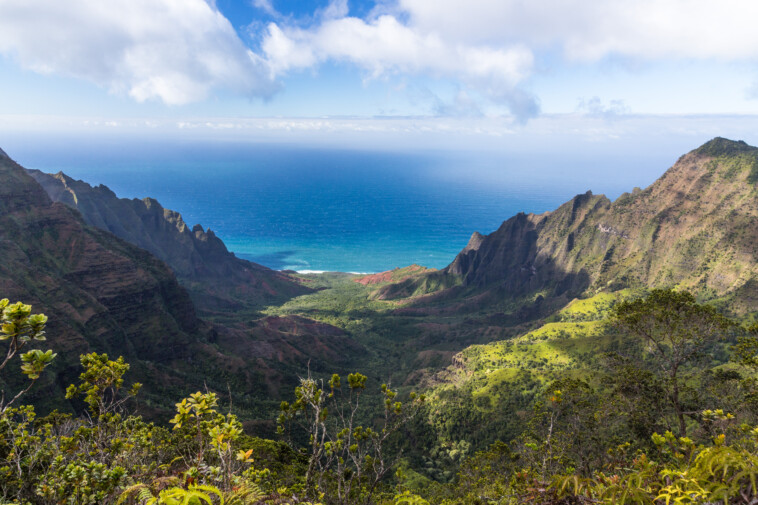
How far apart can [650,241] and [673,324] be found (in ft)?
359

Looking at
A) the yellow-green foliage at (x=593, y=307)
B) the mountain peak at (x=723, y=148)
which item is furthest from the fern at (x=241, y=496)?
the mountain peak at (x=723, y=148)

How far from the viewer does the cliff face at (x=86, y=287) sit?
55.6m

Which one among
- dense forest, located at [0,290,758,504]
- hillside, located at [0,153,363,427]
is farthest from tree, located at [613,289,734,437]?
hillside, located at [0,153,363,427]

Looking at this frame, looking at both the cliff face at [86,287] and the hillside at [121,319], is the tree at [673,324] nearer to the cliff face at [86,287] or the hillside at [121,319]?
the hillside at [121,319]

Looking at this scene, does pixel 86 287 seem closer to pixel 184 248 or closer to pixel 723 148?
pixel 184 248

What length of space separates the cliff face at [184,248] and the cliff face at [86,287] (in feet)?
175

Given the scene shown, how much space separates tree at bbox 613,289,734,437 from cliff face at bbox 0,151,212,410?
64.1 meters

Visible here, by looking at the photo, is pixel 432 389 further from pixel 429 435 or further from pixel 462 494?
pixel 462 494

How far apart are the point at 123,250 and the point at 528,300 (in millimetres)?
127387

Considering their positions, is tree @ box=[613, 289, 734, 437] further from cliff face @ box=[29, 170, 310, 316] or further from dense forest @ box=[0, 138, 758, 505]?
cliff face @ box=[29, 170, 310, 316]

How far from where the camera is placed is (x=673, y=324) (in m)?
23.3

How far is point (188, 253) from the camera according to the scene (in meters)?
156

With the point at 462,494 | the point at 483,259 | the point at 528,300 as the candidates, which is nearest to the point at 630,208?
the point at 528,300

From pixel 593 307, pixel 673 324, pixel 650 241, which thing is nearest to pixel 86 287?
pixel 673 324
